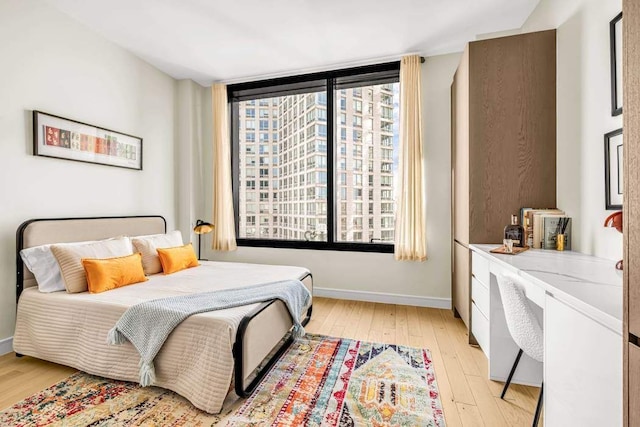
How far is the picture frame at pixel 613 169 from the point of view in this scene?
1543 millimetres

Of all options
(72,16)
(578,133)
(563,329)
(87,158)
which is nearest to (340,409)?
(563,329)

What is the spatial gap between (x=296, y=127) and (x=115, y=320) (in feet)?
9.63

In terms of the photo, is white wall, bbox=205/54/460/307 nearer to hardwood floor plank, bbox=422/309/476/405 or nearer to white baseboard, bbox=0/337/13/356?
hardwood floor plank, bbox=422/309/476/405

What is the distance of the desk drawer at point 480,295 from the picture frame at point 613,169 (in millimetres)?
839

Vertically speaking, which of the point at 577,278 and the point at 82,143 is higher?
the point at 82,143

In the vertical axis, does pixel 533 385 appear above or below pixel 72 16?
below

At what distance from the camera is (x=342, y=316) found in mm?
3041

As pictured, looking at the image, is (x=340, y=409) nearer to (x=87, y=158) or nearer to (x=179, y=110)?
(x=87, y=158)

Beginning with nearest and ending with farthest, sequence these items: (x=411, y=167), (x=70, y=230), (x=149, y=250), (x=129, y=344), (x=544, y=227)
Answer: (x=129, y=344) < (x=544, y=227) < (x=70, y=230) < (x=149, y=250) < (x=411, y=167)

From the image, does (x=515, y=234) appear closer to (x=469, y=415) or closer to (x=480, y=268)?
(x=480, y=268)

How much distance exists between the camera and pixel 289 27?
2.79m

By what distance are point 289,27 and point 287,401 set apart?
10.2 feet

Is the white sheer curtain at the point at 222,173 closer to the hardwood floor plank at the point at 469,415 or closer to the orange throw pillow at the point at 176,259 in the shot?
the orange throw pillow at the point at 176,259

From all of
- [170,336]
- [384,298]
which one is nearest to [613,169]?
[384,298]
